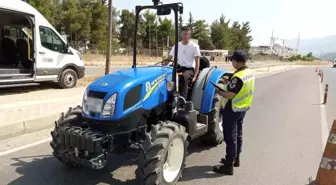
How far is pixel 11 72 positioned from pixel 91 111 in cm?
749

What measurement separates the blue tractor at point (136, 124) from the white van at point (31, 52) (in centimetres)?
673

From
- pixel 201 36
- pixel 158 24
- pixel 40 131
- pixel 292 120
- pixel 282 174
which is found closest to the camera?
pixel 282 174

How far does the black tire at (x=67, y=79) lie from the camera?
38.6 ft

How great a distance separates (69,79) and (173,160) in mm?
8710

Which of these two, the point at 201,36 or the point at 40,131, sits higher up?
the point at 201,36

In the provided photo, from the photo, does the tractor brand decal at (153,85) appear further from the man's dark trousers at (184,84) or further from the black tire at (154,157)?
the man's dark trousers at (184,84)

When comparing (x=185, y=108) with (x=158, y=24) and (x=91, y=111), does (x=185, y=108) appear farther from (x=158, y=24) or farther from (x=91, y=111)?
(x=158, y=24)

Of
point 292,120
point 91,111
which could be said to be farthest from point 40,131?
point 292,120

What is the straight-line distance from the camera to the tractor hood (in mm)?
4047

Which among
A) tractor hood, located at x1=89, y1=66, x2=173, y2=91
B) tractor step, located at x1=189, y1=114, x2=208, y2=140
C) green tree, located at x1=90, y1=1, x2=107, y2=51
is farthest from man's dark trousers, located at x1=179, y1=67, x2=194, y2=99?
green tree, located at x1=90, y1=1, x2=107, y2=51

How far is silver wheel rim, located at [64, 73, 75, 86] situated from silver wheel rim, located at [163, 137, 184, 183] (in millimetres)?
8533

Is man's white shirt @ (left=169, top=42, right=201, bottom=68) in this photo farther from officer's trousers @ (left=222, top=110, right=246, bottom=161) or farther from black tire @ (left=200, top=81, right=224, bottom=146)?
officer's trousers @ (left=222, top=110, right=246, bottom=161)

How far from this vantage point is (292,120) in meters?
8.87

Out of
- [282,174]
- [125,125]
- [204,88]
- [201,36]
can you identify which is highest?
[201,36]
